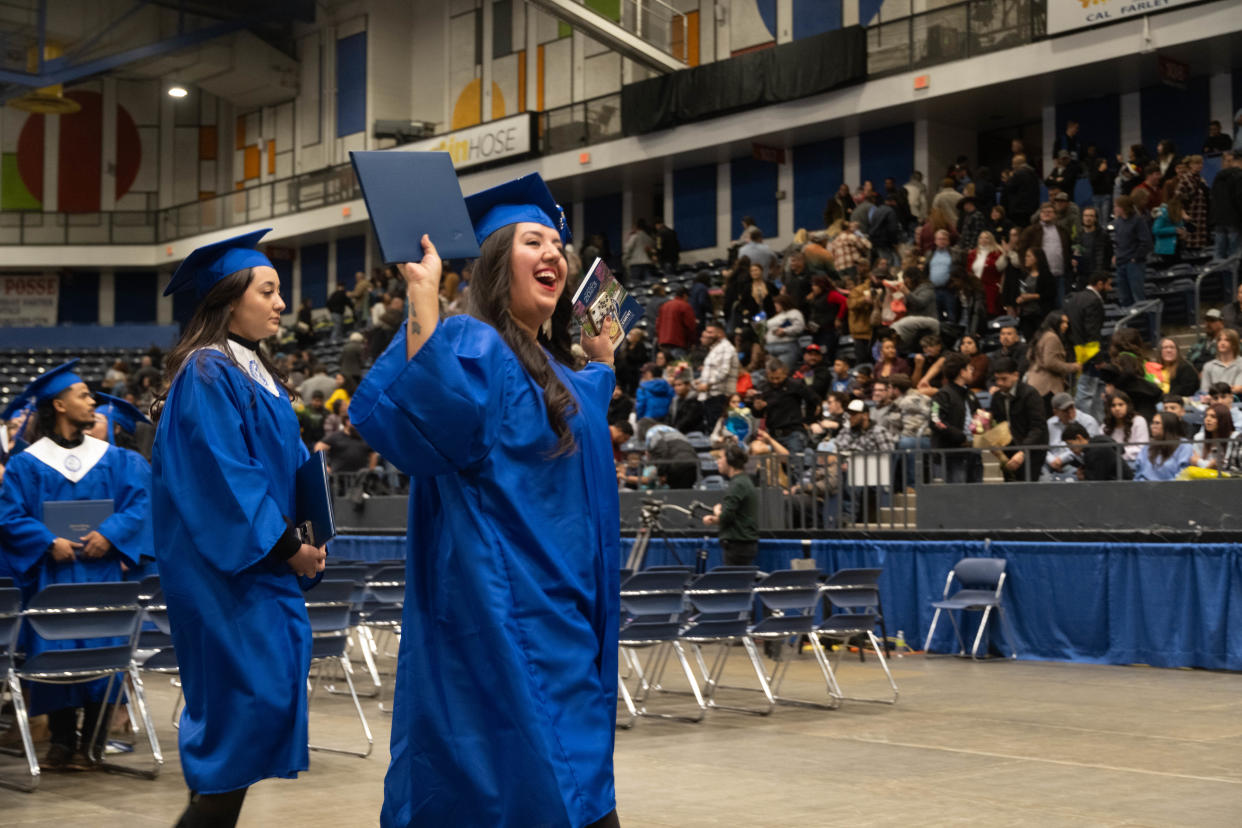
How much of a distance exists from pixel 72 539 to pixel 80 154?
116 feet

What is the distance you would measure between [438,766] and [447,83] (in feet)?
106

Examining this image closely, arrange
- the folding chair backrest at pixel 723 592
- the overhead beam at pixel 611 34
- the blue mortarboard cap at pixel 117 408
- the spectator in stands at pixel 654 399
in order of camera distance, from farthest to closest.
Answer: the overhead beam at pixel 611 34 < the spectator in stands at pixel 654 399 < the folding chair backrest at pixel 723 592 < the blue mortarboard cap at pixel 117 408

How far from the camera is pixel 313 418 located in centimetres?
2103

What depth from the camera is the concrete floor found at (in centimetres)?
629

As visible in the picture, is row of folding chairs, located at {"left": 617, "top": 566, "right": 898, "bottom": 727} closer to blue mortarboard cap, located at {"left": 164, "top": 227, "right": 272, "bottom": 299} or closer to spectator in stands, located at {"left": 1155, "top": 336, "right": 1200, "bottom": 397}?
spectator in stands, located at {"left": 1155, "top": 336, "right": 1200, "bottom": 397}

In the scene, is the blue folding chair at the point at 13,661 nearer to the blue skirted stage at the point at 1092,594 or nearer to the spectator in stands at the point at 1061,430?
the spectator in stands at the point at 1061,430

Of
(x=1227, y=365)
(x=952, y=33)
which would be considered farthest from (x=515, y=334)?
(x=952, y=33)

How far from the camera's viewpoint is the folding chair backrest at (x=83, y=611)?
23.2 ft

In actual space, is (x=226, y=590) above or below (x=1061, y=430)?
below

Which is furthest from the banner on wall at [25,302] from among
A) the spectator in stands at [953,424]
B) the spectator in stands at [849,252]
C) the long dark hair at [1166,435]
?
the long dark hair at [1166,435]

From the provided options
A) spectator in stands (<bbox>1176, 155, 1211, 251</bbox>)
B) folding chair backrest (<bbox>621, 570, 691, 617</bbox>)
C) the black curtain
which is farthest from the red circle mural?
folding chair backrest (<bbox>621, 570, 691, 617</bbox>)

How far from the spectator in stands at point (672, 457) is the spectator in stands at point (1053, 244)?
15.8 ft

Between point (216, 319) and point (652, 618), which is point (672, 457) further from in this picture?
point (216, 319)

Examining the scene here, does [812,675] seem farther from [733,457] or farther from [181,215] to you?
[181,215]
